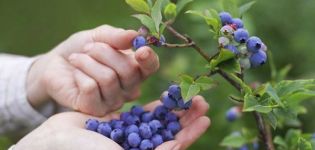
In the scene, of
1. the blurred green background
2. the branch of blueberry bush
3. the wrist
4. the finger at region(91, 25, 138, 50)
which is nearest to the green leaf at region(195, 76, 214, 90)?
the branch of blueberry bush

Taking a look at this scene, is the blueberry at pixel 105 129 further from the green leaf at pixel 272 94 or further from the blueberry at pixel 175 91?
the green leaf at pixel 272 94

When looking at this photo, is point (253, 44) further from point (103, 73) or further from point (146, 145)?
point (103, 73)

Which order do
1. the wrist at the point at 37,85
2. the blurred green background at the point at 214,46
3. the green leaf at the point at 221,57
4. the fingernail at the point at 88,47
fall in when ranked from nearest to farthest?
the green leaf at the point at 221,57
the fingernail at the point at 88,47
the wrist at the point at 37,85
the blurred green background at the point at 214,46

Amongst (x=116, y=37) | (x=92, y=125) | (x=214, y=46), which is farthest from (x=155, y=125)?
(x=214, y=46)

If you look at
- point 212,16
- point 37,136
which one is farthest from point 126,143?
point 212,16

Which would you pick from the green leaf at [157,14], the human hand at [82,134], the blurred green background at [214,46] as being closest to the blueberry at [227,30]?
the green leaf at [157,14]

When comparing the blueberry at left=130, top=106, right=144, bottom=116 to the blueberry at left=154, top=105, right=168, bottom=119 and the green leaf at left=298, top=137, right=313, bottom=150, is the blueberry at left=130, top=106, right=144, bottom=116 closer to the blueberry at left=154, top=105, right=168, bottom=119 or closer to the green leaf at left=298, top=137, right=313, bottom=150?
the blueberry at left=154, top=105, right=168, bottom=119
